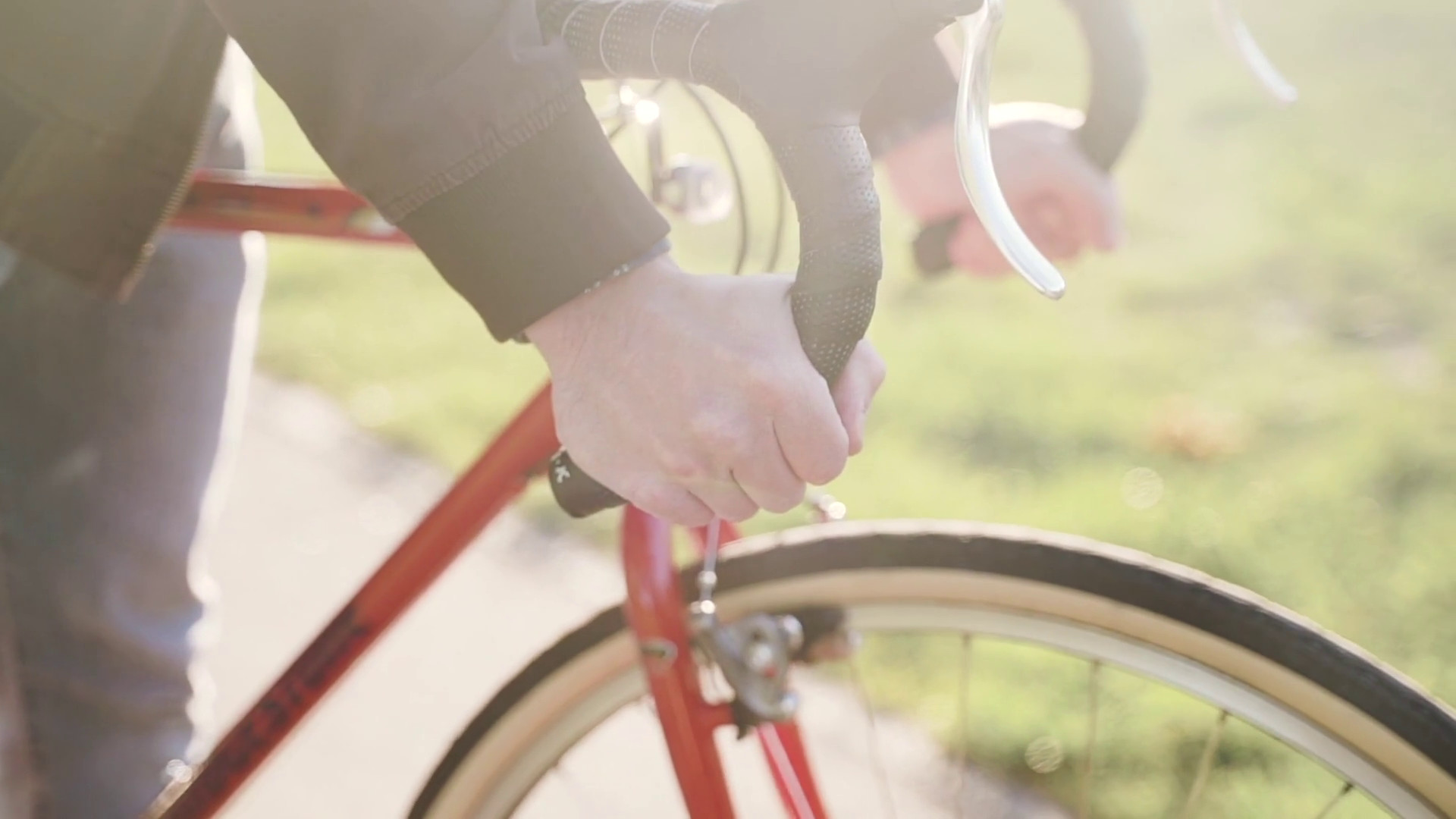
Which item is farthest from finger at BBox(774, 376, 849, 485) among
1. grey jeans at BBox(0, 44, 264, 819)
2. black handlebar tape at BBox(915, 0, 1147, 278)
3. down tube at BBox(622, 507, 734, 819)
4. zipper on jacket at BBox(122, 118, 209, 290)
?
grey jeans at BBox(0, 44, 264, 819)

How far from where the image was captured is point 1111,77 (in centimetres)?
98

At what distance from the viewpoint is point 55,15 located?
964 millimetres

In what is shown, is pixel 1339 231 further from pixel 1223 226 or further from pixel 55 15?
pixel 55 15

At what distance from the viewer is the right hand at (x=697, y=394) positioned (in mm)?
688

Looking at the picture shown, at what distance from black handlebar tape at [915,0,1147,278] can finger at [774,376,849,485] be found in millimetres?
436

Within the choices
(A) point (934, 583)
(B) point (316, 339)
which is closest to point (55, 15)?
(A) point (934, 583)

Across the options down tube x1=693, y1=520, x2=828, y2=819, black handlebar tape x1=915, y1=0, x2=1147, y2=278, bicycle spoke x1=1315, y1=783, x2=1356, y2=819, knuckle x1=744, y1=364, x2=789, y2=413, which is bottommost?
bicycle spoke x1=1315, y1=783, x2=1356, y2=819

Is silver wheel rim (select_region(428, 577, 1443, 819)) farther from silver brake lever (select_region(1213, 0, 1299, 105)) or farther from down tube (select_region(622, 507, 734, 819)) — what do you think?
silver brake lever (select_region(1213, 0, 1299, 105))

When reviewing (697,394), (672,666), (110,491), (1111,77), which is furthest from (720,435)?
(110,491)

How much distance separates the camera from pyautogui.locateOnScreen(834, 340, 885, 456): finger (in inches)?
29.0

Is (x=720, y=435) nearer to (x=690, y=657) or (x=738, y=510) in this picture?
(x=738, y=510)

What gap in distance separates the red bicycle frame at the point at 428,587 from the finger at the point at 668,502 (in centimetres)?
26

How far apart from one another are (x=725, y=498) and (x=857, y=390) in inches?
3.8

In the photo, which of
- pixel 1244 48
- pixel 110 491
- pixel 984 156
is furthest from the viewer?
pixel 110 491
